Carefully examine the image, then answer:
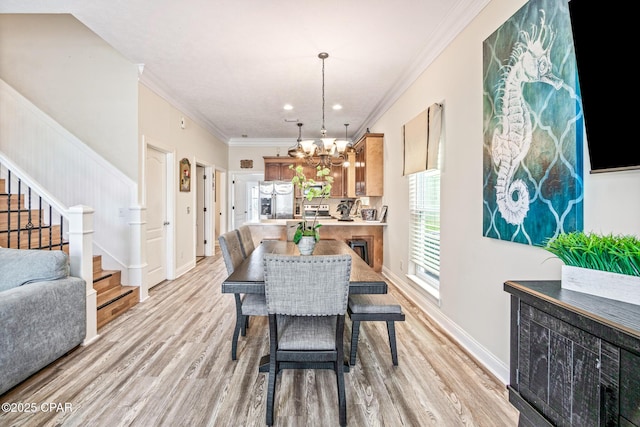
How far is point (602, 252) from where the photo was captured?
1.10 meters

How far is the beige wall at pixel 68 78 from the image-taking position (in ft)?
12.5

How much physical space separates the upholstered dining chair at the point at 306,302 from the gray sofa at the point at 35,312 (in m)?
1.63

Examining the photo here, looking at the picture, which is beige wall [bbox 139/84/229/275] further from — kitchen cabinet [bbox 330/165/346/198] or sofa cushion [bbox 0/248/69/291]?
kitchen cabinet [bbox 330/165/346/198]

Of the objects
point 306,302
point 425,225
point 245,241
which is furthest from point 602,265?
point 245,241

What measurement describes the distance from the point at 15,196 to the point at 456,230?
485 cm

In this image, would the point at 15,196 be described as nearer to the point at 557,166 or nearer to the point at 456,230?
the point at 456,230

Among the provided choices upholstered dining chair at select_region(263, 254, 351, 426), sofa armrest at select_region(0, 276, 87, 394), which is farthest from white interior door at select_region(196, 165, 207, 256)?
upholstered dining chair at select_region(263, 254, 351, 426)

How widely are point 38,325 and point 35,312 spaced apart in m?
0.10

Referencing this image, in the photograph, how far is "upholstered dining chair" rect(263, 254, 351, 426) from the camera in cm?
160

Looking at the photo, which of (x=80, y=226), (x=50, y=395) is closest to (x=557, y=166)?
(x=50, y=395)

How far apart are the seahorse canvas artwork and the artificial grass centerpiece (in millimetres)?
464

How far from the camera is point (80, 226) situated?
264cm

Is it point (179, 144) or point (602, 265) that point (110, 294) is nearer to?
point (179, 144)

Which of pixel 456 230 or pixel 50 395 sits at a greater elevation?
pixel 456 230
